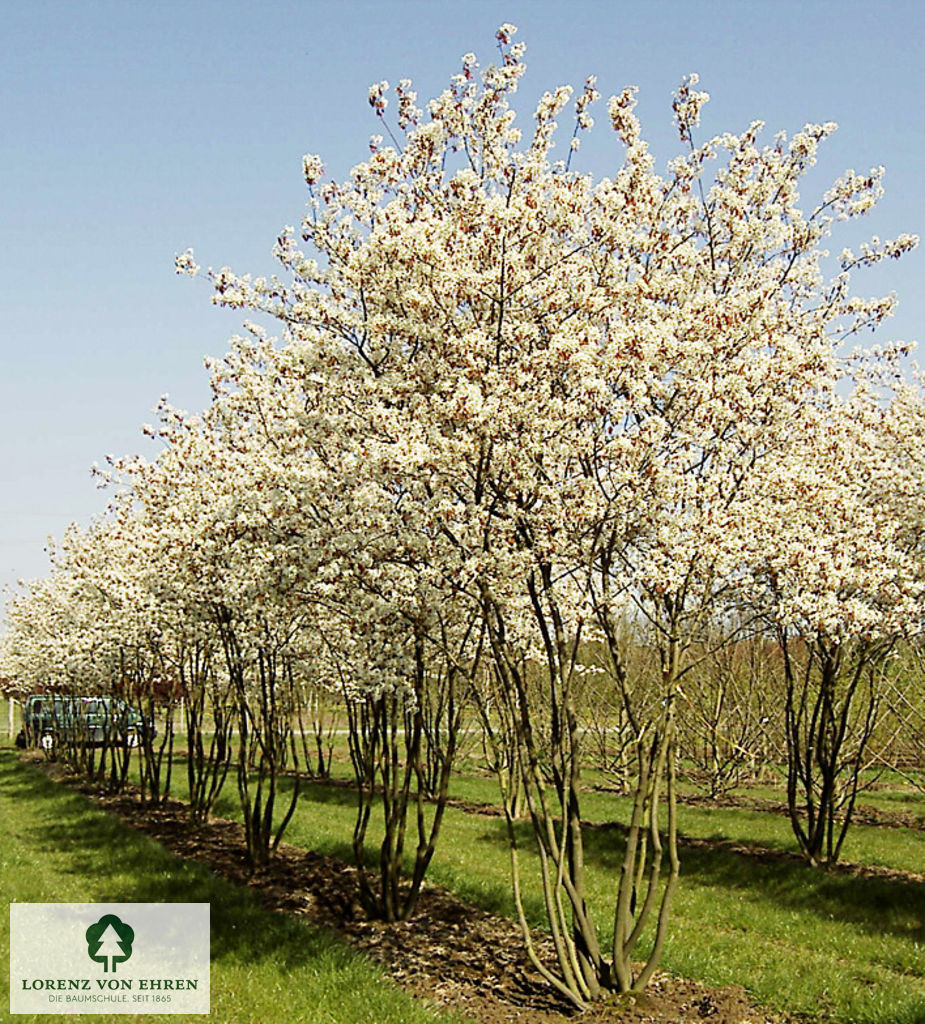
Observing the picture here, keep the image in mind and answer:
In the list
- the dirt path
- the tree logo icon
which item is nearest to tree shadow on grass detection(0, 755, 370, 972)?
the dirt path

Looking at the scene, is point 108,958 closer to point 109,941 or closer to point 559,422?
point 109,941

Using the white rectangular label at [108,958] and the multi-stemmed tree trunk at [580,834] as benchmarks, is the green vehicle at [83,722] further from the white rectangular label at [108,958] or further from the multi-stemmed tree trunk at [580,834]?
the multi-stemmed tree trunk at [580,834]

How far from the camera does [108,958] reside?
8109 millimetres

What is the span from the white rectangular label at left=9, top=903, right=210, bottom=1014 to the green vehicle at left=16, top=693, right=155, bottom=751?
8.24 meters

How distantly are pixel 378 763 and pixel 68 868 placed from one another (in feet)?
16.2

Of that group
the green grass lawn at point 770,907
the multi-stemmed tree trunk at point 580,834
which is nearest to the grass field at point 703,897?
the green grass lawn at point 770,907

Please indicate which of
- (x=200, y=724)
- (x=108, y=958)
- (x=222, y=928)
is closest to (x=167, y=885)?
(x=222, y=928)

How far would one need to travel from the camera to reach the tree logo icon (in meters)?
8.07

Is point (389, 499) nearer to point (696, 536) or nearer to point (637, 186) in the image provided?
point (696, 536)

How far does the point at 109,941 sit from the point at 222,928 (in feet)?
3.19

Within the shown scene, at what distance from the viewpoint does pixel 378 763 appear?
9305 mm

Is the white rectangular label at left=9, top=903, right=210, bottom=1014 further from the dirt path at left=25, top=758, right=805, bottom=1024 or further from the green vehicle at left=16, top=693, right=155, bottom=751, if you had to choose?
the green vehicle at left=16, top=693, right=155, bottom=751

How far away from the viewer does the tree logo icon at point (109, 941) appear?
8070mm

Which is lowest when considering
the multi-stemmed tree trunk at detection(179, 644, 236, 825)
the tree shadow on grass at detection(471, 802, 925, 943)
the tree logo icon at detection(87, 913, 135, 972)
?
the tree shadow on grass at detection(471, 802, 925, 943)
